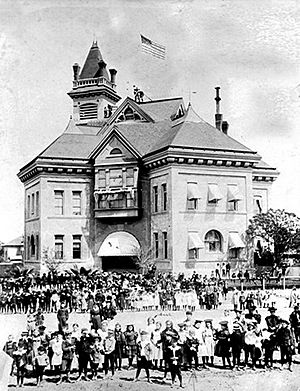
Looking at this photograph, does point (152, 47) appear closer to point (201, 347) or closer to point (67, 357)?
point (201, 347)

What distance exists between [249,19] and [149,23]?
3324mm

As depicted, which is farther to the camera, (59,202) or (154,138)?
(154,138)

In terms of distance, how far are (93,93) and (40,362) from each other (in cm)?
5594

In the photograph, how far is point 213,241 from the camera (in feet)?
141

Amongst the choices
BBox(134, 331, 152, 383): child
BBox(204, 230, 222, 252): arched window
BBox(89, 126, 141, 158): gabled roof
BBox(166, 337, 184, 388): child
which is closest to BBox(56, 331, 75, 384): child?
BBox(134, 331, 152, 383): child

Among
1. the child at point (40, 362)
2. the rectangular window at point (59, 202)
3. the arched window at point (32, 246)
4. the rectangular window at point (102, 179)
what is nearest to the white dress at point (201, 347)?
the child at point (40, 362)

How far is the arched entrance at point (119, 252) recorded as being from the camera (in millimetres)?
45000

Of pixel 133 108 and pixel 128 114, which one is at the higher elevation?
pixel 133 108

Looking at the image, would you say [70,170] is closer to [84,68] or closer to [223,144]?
[223,144]

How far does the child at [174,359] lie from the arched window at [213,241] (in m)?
27.6

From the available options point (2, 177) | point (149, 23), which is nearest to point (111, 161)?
point (2, 177)

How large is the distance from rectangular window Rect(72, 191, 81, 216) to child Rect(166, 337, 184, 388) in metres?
33.3

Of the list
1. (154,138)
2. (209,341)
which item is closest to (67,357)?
(209,341)

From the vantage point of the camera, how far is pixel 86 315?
26000 mm
